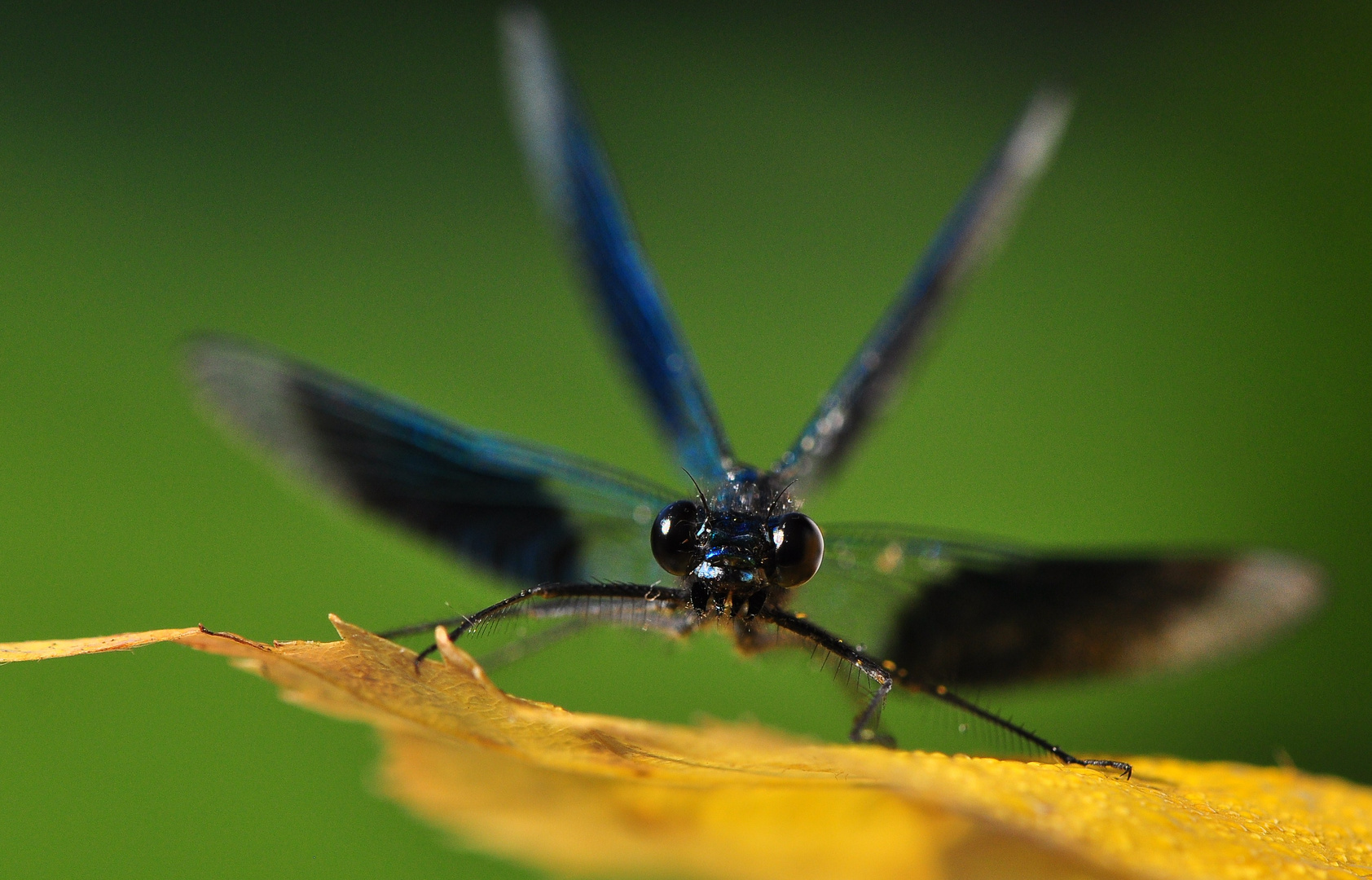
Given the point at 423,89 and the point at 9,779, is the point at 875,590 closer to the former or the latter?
the point at 9,779

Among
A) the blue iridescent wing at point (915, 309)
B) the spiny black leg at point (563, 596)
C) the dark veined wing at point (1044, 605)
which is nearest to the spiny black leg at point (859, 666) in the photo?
the spiny black leg at point (563, 596)

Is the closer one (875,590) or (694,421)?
(875,590)

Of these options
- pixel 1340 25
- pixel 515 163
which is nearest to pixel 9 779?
pixel 515 163

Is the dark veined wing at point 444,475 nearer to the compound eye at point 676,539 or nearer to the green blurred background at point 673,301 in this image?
the green blurred background at point 673,301

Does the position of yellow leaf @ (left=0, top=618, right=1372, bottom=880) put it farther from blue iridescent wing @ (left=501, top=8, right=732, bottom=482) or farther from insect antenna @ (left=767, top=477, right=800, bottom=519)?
blue iridescent wing @ (left=501, top=8, right=732, bottom=482)

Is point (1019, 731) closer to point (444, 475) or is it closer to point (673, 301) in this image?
point (444, 475)

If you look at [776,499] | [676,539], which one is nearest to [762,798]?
[676,539]

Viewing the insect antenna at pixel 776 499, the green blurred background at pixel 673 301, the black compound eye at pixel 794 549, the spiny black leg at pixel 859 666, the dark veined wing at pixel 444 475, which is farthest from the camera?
the green blurred background at pixel 673 301
